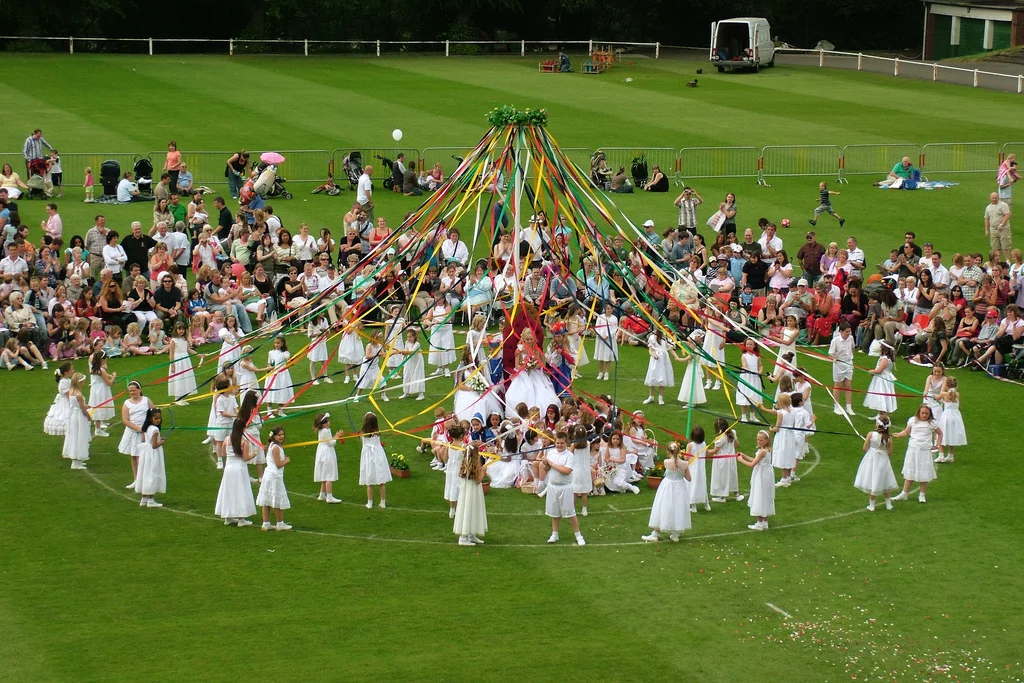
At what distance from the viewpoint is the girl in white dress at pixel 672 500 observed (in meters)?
17.2

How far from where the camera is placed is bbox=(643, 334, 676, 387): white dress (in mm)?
22781

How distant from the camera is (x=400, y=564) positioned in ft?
54.3

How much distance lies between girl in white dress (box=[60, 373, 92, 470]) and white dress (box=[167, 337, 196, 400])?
2.89 meters

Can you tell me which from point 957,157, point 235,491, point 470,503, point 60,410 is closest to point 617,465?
point 470,503

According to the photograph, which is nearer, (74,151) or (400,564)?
(400,564)

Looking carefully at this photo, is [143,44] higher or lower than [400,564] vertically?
higher

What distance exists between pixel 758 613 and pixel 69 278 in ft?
50.9

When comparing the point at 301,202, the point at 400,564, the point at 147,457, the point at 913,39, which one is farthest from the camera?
the point at 913,39

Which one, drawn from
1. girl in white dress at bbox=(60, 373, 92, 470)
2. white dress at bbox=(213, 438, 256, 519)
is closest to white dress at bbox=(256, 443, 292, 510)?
white dress at bbox=(213, 438, 256, 519)

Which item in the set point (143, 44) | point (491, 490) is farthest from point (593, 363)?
point (143, 44)

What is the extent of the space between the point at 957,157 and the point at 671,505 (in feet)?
82.5

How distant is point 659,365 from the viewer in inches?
899

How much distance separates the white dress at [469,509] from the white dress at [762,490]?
3355 mm

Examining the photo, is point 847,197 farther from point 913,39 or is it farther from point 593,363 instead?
point 913,39
